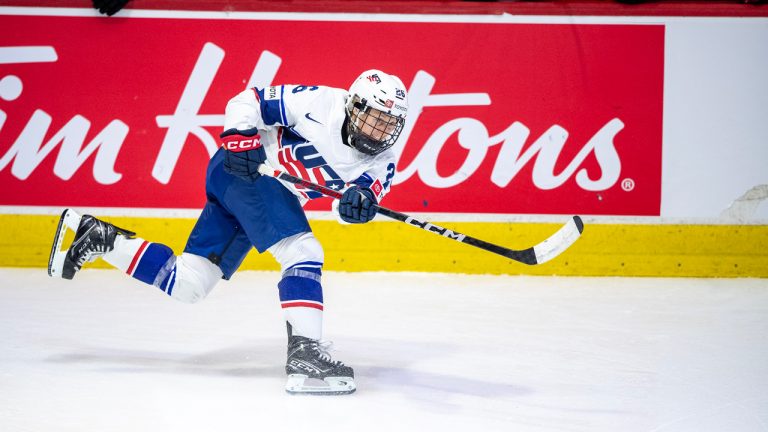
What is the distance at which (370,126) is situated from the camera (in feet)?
10.2

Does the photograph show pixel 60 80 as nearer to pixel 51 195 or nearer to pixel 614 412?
pixel 51 195

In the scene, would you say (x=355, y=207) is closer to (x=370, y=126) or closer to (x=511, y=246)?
(x=370, y=126)

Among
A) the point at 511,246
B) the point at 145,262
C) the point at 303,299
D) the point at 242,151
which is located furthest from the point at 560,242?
the point at 511,246

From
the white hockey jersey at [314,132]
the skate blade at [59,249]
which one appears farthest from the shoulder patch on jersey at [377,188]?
the skate blade at [59,249]

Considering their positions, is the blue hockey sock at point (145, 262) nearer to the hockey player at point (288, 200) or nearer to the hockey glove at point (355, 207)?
the hockey player at point (288, 200)

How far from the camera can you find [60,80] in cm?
526

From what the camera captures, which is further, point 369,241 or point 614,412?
point 369,241

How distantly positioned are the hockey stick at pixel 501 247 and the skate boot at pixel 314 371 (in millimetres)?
482

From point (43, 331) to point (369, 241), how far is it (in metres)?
1.91

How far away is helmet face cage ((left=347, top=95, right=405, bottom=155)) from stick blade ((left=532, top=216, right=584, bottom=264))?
0.58 m

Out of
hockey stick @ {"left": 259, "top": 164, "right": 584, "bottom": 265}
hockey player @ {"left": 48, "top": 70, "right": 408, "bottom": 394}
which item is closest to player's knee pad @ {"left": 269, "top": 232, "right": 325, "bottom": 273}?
hockey player @ {"left": 48, "top": 70, "right": 408, "bottom": 394}

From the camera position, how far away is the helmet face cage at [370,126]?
3098mm

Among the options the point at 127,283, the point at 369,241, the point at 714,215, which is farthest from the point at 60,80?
the point at 714,215

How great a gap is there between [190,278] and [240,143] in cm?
57
